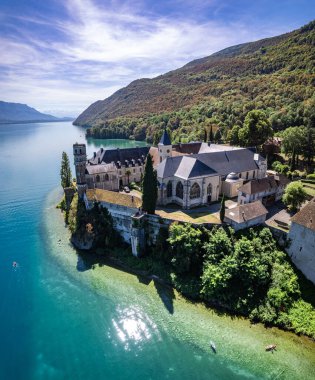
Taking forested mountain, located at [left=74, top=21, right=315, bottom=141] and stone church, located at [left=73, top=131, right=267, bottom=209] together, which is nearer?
stone church, located at [left=73, top=131, right=267, bottom=209]

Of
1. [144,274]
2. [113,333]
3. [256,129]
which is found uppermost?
[256,129]

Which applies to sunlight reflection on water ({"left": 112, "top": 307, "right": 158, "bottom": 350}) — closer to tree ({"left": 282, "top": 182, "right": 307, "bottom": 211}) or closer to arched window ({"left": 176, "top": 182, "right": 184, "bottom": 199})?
arched window ({"left": 176, "top": 182, "right": 184, "bottom": 199})

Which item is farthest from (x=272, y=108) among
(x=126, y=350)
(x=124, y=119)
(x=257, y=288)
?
(x=124, y=119)

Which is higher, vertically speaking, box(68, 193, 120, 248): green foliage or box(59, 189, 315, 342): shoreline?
box(68, 193, 120, 248): green foliage

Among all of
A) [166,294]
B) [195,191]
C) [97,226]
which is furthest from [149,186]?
[166,294]

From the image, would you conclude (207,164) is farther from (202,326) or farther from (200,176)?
(202,326)

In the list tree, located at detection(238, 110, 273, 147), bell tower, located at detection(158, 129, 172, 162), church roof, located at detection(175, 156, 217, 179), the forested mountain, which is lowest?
church roof, located at detection(175, 156, 217, 179)

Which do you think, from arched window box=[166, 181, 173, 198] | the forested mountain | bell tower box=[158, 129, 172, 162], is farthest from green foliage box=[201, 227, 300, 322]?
the forested mountain
